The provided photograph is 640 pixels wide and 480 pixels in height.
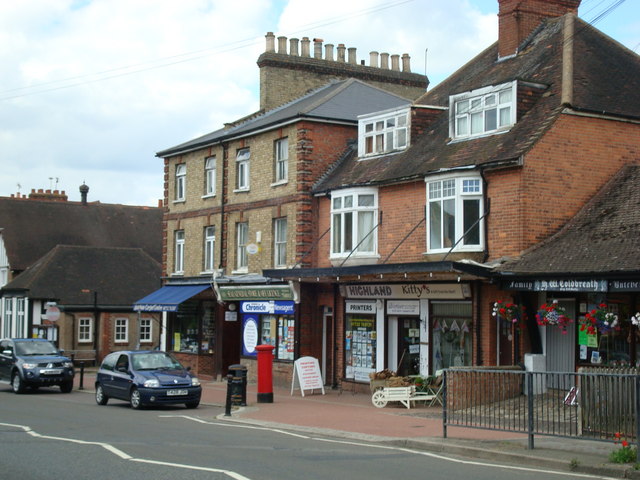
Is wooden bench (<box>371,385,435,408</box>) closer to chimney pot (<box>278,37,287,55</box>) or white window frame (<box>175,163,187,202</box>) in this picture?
white window frame (<box>175,163,187,202</box>)

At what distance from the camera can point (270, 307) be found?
29.2 metres

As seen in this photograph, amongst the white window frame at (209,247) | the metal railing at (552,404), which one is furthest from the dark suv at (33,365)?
the metal railing at (552,404)

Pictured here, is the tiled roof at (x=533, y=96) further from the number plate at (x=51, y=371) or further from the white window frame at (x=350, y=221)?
the number plate at (x=51, y=371)

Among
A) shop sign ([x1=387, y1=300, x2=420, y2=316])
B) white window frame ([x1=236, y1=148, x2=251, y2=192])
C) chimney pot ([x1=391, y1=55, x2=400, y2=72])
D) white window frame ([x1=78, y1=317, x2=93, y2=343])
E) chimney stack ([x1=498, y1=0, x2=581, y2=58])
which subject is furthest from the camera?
white window frame ([x1=78, y1=317, x2=93, y2=343])

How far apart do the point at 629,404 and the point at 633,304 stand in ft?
22.4

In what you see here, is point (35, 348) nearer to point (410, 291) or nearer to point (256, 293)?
point (256, 293)

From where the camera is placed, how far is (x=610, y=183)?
73.8 feet

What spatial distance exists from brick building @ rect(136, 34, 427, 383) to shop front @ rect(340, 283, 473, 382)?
2120mm

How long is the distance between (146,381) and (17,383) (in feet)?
25.2

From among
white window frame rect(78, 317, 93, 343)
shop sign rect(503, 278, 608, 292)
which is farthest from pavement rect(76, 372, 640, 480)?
white window frame rect(78, 317, 93, 343)

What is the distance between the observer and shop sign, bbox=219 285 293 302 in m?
28.0

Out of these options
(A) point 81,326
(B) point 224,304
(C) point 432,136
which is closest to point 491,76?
(C) point 432,136

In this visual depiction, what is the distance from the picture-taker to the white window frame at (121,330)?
4512cm

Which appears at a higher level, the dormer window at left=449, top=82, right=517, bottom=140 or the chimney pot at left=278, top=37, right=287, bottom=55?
the chimney pot at left=278, top=37, right=287, bottom=55
